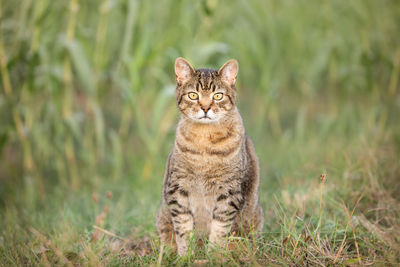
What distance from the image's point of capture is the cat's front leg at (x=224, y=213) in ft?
8.16

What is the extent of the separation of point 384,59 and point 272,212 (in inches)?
87.2

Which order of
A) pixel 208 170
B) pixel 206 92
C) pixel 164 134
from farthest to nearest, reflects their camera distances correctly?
1. pixel 164 134
2. pixel 206 92
3. pixel 208 170

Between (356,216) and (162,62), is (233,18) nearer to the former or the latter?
(162,62)

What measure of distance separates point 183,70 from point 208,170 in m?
0.64

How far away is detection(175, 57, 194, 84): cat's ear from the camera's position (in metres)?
2.67

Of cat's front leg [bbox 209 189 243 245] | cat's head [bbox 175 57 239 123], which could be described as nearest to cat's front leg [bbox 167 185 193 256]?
cat's front leg [bbox 209 189 243 245]

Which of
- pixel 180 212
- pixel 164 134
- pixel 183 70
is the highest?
pixel 183 70

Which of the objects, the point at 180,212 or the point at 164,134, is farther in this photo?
the point at 164,134

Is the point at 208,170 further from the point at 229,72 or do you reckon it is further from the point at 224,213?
the point at 229,72

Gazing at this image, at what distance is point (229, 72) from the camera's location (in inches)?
106

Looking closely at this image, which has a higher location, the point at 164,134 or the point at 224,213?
the point at 164,134

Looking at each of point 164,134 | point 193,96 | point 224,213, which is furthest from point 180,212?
point 164,134

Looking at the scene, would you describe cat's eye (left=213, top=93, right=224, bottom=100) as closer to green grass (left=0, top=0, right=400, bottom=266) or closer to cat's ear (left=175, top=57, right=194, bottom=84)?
cat's ear (left=175, top=57, right=194, bottom=84)

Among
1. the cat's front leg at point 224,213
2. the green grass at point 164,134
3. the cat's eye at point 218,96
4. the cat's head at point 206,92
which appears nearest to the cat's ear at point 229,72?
the cat's head at point 206,92
